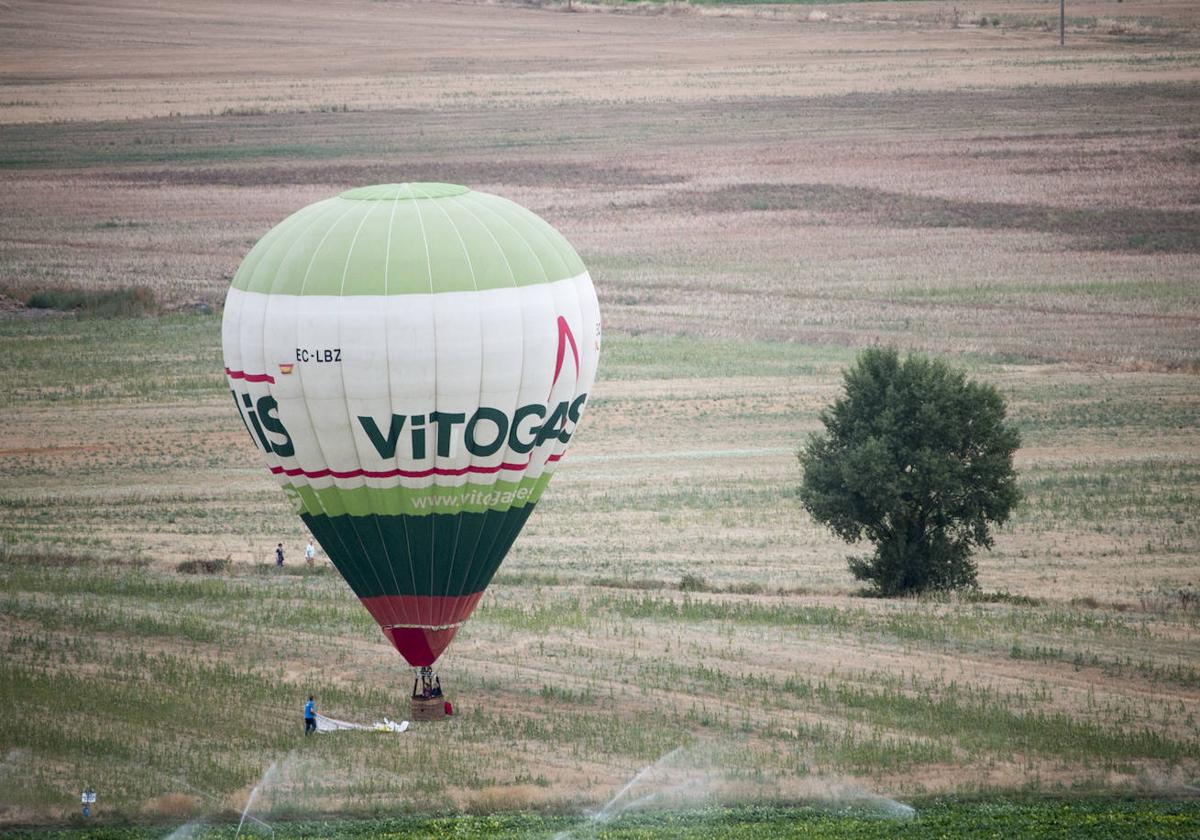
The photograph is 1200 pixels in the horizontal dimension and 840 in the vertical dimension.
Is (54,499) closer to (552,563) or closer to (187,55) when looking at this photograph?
(552,563)

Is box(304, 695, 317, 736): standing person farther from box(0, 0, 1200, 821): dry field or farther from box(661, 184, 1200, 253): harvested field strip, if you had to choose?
box(661, 184, 1200, 253): harvested field strip

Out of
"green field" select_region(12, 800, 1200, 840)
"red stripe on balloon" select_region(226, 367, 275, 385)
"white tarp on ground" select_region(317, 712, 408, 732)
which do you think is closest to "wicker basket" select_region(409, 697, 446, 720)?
"white tarp on ground" select_region(317, 712, 408, 732)

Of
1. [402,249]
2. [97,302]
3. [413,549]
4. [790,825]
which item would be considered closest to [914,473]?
[413,549]

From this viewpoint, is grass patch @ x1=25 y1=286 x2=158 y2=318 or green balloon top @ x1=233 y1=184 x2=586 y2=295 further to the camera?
grass patch @ x1=25 y1=286 x2=158 y2=318

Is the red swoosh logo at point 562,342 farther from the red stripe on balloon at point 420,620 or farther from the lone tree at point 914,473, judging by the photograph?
the lone tree at point 914,473

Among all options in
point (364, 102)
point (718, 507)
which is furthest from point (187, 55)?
point (718, 507)

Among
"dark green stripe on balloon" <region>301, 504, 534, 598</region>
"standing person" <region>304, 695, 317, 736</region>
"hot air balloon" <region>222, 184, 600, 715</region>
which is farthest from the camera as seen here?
"standing person" <region>304, 695, 317, 736</region>

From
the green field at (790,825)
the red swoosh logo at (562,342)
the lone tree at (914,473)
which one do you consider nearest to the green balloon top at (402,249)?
the red swoosh logo at (562,342)
